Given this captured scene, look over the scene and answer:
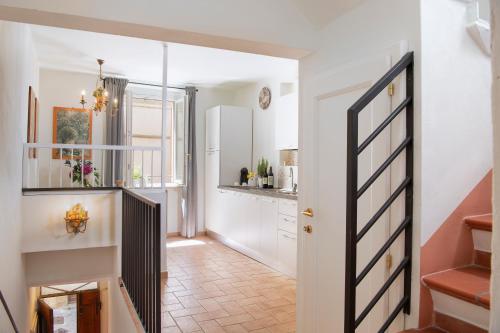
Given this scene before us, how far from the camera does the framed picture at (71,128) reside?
5.87 metres

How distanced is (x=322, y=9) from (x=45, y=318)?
630cm

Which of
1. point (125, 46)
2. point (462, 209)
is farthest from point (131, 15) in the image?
point (125, 46)

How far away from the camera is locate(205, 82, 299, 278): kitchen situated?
475 cm

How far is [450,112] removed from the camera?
5.46 feet

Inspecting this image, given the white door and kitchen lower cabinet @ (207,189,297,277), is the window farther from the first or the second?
the white door

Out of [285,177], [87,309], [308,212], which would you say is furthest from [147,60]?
[87,309]

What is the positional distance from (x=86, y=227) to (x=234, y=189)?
2.38 m

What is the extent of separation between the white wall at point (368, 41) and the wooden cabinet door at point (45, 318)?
503cm

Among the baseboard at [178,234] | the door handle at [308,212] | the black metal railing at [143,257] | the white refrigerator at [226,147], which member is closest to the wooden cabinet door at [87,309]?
the baseboard at [178,234]

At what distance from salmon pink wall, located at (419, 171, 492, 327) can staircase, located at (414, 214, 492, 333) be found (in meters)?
0.02

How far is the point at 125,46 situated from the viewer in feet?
15.2

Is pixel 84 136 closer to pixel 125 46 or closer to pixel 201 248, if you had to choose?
pixel 125 46

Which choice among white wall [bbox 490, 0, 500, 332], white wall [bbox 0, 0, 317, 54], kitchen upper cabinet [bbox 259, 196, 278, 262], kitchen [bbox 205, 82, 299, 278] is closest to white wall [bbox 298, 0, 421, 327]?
white wall [bbox 0, 0, 317, 54]

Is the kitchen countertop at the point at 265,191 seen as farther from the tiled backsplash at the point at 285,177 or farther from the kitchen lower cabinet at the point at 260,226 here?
the tiled backsplash at the point at 285,177
